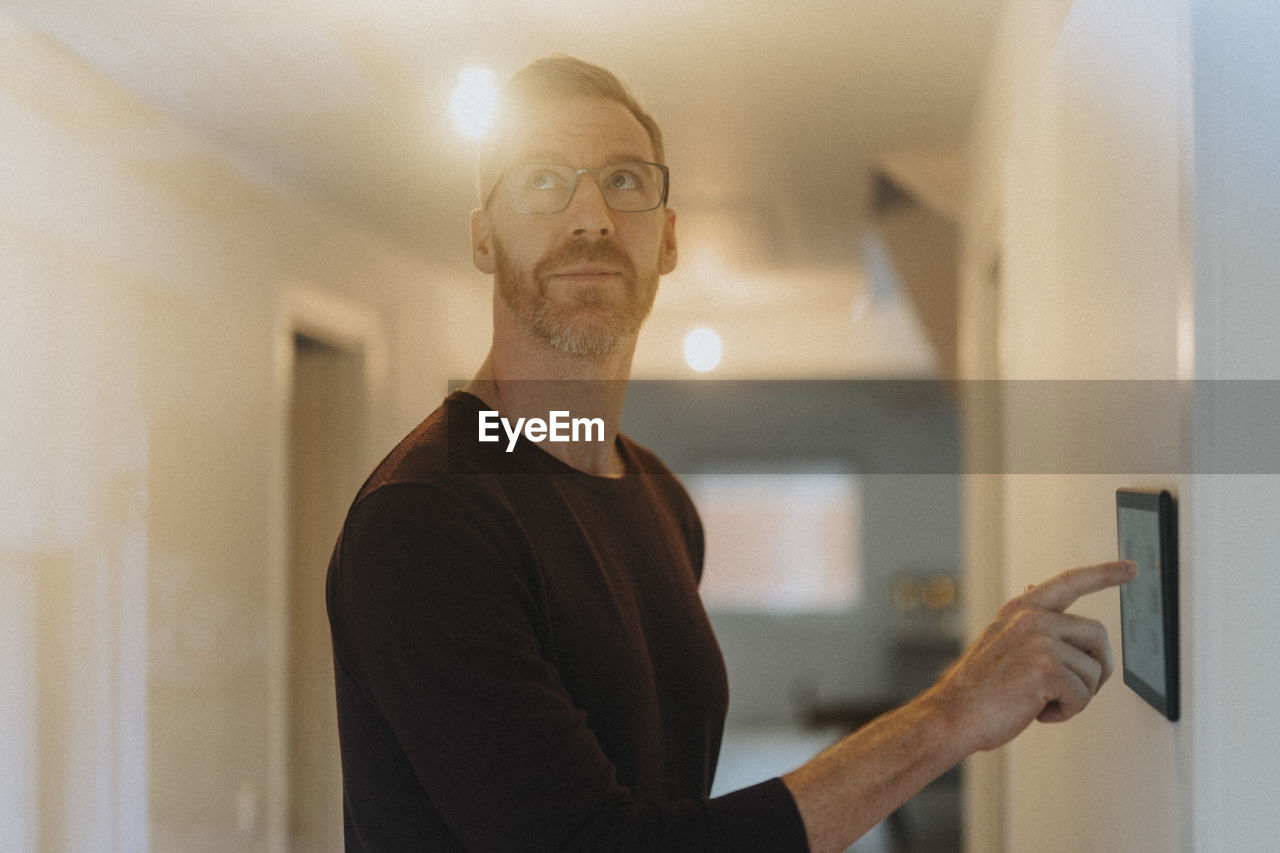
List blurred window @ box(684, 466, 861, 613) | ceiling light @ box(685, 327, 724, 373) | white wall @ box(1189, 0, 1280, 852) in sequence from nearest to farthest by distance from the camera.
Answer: white wall @ box(1189, 0, 1280, 852) → ceiling light @ box(685, 327, 724, 373) → blurred window @ box(684, 466, 861, 613)

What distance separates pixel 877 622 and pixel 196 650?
14.3 feet

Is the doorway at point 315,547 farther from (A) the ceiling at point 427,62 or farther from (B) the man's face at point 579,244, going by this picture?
(B) the man's face at point 579,244

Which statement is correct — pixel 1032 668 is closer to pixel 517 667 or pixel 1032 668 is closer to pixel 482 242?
pixel 517 667

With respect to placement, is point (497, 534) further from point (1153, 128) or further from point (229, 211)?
point (229, 211)

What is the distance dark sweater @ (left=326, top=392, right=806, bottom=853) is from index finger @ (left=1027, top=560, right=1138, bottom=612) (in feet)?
0.62

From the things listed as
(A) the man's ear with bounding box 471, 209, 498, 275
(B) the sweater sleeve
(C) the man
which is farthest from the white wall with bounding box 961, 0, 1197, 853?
(A) the man's ear with bounding box 471, 209, 498, 275

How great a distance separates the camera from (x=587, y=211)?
2.46 ft

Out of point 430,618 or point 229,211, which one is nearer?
point 430,618

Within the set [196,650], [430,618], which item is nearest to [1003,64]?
[430,618]

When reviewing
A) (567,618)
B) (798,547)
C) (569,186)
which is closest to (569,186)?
(569,186)

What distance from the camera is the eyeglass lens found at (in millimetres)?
753

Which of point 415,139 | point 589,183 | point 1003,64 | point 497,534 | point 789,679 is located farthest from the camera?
point 789,679

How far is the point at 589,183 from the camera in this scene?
2.48 ft

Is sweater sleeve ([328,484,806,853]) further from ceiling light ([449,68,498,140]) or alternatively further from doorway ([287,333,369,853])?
ceiling light ([449,68,498,140])
